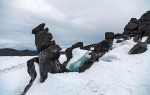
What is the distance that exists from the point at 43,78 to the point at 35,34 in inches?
338

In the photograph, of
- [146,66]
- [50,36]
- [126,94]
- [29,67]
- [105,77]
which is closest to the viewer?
[126,94]

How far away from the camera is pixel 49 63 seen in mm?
18219

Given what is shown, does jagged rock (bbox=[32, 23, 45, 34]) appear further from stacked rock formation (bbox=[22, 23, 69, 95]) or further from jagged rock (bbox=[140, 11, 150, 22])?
jagged rock (bbox=[140, 11, 150, 22])

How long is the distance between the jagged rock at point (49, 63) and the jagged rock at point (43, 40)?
5.72 ft

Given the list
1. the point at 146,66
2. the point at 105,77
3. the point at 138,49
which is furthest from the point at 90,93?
the point at 138,49

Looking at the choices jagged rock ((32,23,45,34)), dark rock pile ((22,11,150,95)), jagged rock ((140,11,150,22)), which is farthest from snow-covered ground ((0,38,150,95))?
jagged rock ((140,11,150,22))

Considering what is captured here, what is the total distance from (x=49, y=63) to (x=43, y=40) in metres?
4.64

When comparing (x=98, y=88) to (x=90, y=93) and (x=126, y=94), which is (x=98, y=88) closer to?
(x=90, y=93)

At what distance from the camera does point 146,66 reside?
13.8 metres

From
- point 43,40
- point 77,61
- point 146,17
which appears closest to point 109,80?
point 77,61

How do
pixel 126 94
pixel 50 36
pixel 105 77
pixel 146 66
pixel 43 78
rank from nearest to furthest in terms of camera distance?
pixel 126 94, pixel 105 77, pixel 146 66, pixel 43 78, pixel 50 36

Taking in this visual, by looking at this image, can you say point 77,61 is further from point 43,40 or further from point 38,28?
point 38,28

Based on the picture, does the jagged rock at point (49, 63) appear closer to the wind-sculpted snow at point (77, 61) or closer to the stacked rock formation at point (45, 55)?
the stacked rock formation at point (45, 55)

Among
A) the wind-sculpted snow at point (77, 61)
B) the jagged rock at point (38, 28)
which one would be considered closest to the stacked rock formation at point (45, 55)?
the jagged rock at point (38, 28)
